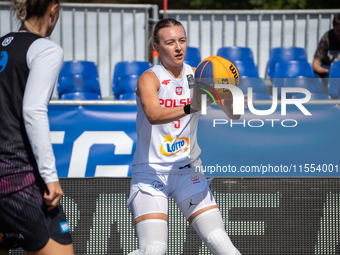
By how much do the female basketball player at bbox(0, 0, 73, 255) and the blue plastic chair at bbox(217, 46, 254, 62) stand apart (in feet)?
19.9

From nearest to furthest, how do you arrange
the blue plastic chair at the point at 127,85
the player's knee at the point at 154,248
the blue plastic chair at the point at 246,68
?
the player's knee at the point at 154,248 → the blue plastic chair at the point at 127,85 → the blue plastic chair at the point at 246,68

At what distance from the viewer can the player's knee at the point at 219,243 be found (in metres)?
2.62

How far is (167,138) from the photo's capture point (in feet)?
9.20

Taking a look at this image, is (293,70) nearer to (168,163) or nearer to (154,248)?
(168,163)

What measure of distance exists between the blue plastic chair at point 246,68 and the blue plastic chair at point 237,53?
19.4 inches

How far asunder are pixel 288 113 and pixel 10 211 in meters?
3.32

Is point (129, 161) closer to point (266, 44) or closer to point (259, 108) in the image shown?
point (259, 108)

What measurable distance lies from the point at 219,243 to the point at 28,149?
1361mm

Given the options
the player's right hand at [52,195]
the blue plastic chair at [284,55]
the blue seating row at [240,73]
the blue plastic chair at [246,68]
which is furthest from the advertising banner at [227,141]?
the blue plastic chair at [284,55]

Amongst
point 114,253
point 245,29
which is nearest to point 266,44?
point 245,29

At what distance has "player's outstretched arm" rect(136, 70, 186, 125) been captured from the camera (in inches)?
96.6

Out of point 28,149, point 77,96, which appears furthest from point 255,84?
point 28,149

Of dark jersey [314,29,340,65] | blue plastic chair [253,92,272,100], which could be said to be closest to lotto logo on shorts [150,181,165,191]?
blue plastic chair [253,92,272,100]

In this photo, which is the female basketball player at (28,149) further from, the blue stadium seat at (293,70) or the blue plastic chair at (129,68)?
the blue stadium seat at (293,70)
